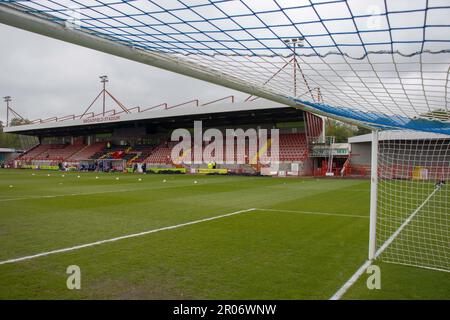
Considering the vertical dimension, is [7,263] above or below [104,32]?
below

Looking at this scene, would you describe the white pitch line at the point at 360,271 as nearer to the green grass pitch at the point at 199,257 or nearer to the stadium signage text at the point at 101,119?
the green grass pitch at the point at 199,257

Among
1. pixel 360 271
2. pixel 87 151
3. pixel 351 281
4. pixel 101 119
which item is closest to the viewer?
pixel 351 281

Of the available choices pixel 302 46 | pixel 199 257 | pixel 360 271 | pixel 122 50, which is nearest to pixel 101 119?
pixel 199 257

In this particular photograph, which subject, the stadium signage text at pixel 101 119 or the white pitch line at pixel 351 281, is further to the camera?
the stadium signage text at pixel 101 119

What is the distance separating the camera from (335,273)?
15.8ft

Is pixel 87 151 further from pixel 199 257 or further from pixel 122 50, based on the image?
pixel 122 50

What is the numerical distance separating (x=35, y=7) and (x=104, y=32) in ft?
2.44

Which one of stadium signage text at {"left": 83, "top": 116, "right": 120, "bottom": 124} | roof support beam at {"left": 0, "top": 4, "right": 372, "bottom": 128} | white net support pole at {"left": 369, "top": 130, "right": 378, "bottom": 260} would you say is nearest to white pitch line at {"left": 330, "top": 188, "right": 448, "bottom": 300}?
white net support pole at {"left": 369, "top": 130, "right": 378, "bottom": 260}

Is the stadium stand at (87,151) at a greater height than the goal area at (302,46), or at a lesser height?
lesser

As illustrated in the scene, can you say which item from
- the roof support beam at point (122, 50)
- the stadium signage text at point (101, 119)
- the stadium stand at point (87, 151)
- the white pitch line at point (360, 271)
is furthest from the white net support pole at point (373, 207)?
the stadium stand at point (87, 151)

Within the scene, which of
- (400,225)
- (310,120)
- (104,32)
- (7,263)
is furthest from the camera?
(310,120)

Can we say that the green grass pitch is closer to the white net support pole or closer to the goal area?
the white net support pole

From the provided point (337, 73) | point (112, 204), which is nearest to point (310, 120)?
point (112, 204)
